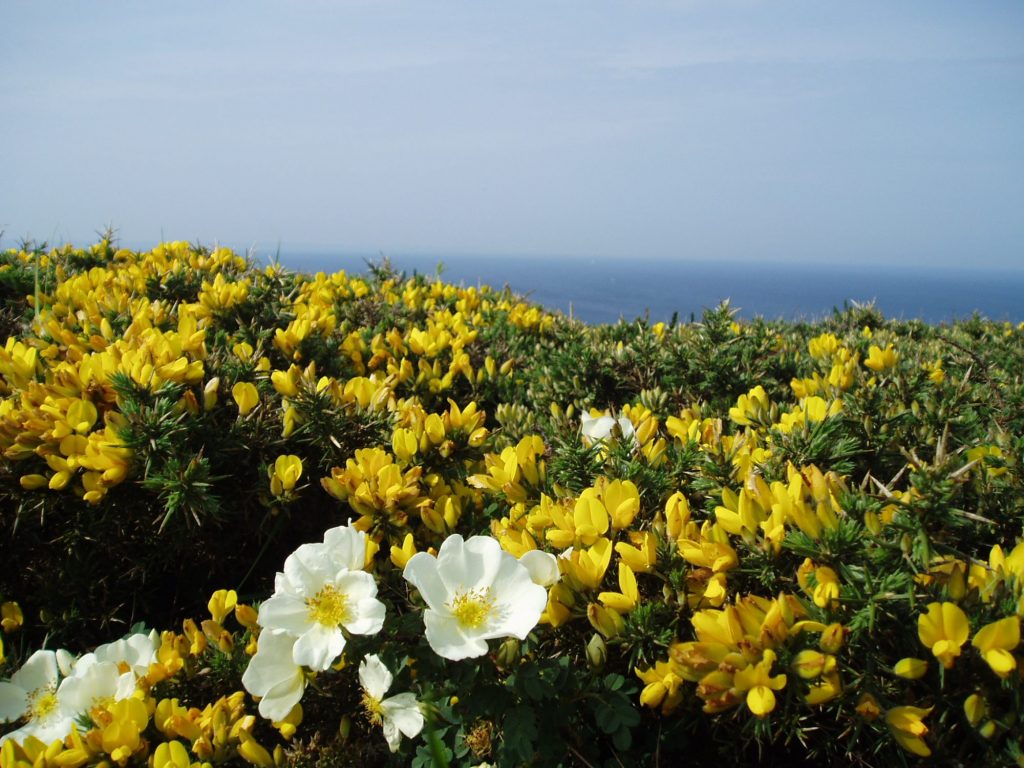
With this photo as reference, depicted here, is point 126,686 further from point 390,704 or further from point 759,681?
point 759,681

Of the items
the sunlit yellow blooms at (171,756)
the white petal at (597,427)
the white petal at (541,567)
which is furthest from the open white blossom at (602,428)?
the sunlit yellow blooms at (171,756)

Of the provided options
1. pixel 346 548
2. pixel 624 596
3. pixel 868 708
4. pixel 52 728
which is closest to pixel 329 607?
pixel 346 548

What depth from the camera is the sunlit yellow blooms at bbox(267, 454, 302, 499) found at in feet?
6.14

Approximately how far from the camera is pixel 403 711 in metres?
1.36

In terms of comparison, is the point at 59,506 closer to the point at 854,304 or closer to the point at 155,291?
the point at 155,291

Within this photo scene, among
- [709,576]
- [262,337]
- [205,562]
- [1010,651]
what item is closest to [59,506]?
[205,562]

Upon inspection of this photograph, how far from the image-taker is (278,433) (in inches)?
83.0

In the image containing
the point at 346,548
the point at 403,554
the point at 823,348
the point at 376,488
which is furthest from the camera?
the point at 823,348

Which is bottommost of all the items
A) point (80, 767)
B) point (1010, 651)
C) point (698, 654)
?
point (80, 767)

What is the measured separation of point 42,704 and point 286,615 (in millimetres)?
756

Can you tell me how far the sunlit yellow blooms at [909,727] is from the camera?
43.2 inches

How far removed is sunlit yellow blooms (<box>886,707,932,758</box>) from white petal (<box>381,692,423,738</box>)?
2.84 ft

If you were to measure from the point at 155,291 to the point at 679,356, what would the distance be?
9.17 feet

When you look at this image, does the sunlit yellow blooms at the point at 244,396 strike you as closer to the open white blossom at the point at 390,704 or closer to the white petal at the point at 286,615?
the white petal at the point at 286,615
